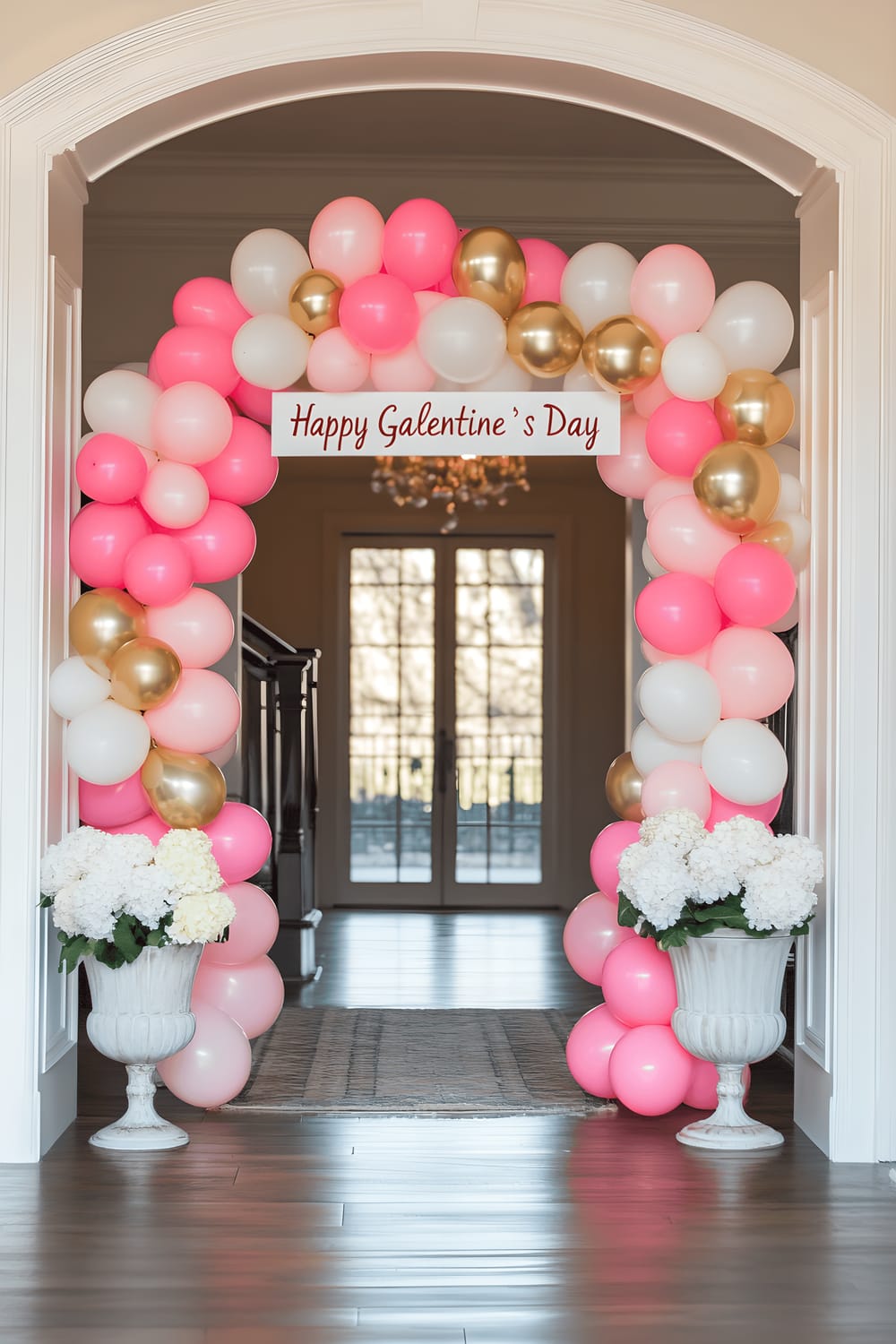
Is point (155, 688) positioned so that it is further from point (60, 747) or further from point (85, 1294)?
point (85, 1294)

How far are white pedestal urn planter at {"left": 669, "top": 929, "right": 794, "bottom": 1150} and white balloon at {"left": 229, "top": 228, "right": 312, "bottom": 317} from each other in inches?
78.7

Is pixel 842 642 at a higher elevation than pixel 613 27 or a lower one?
lower

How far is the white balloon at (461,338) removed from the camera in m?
3.68

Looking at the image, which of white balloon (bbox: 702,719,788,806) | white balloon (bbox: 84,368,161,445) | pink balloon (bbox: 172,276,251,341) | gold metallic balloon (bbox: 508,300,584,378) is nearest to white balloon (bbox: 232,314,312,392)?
pink balloon (bbox: 172,276,251,341)

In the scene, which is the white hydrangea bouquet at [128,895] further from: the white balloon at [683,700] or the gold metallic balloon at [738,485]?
the gold metallic balloon at [738,485]

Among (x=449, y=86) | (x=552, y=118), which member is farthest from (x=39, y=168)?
(x=552, y=118)

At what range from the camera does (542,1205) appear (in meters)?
3.17

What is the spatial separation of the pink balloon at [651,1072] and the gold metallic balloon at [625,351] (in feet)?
5.67

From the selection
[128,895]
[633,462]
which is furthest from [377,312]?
[128,895]

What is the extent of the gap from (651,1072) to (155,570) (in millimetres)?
1838

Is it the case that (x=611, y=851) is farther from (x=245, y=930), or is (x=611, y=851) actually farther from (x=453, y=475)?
(x=453, y=475)

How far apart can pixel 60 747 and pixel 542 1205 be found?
1.69 meters

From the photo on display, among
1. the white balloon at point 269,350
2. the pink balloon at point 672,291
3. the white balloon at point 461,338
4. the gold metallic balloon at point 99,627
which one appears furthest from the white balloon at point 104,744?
the pink balloon at point 672,291

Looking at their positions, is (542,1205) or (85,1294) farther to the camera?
(542,1205)
